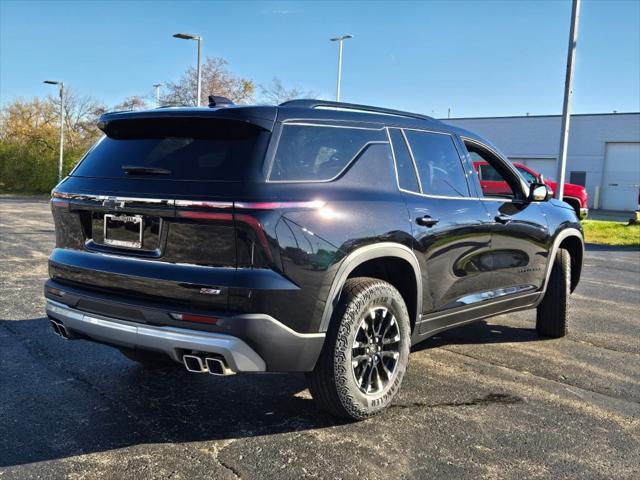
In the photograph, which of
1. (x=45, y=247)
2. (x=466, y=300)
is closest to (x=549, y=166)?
(x=45, y=247)

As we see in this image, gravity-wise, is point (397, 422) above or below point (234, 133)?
below

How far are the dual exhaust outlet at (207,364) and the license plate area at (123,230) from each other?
687mm

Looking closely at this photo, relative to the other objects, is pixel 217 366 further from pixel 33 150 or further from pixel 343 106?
pixel 33 150

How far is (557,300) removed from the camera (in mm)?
5738

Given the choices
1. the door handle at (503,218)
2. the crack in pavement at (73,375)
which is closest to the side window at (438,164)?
the door handle at (503,218)

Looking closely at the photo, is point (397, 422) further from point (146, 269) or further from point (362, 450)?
point (146, 269)

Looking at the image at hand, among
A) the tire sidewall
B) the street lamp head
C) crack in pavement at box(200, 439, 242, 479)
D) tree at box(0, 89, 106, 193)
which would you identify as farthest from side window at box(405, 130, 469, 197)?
tree at box(0, 89, 106, 193)

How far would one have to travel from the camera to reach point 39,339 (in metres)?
5.21

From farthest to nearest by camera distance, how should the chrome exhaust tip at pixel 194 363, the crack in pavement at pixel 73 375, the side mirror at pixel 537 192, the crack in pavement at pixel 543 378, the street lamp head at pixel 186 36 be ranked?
the street lamp head at pixel 186 36, the side mirror at pixel 537 192, the crack in pavement at pixel 543 378, the crack in pavement at pixel 73 375, the chrome exhaust tip at pixel 194 363

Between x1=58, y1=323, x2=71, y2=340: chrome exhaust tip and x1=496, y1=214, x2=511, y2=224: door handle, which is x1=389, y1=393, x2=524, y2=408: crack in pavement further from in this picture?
x1=58, y1=323, x2=71, y2=340: chrome exhaust tip

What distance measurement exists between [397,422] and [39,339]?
10.5ft

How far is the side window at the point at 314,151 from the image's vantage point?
10.9 ft

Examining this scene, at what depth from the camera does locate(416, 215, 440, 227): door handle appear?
3979mm

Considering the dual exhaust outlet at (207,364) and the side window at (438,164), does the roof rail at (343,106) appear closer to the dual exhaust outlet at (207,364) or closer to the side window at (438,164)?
the side window at (438,164)
